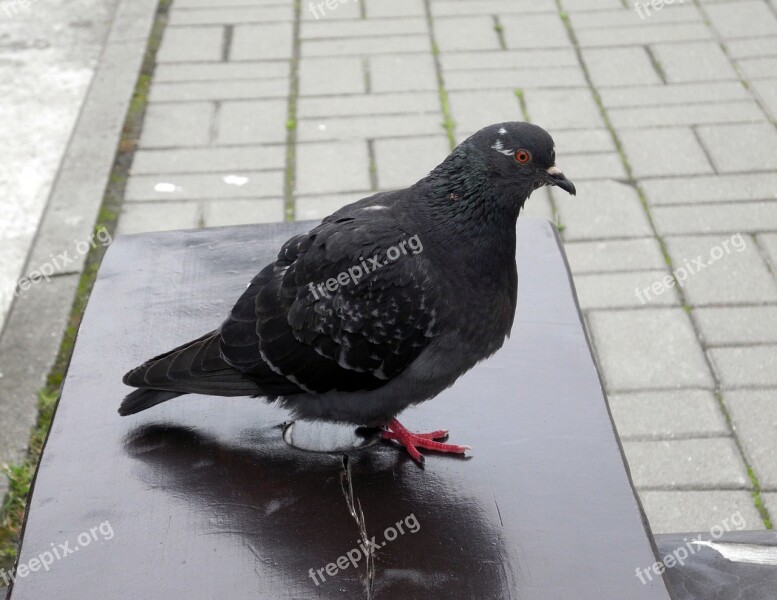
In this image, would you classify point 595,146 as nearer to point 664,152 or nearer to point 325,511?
point 664,152

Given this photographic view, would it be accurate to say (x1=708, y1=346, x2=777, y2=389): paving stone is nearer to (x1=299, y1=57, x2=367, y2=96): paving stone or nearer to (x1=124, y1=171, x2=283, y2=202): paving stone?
(x1=124, y1=171, x2=283, y2=202): paving stone

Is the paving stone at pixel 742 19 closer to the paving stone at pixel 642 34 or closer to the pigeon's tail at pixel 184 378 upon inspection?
the paving stone at pixel 642 34

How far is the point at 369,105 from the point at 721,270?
206 cm

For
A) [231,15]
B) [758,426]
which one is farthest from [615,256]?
[231,15]

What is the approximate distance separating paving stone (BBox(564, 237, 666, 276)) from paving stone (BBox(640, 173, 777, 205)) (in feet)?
1.13

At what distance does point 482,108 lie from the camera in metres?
4.91

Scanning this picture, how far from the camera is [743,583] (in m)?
2.18

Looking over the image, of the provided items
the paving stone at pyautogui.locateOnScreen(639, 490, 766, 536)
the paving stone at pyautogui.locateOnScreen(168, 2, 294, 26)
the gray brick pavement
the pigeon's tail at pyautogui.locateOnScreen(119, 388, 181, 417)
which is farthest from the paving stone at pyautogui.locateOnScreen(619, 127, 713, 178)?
the pigeon's tail at pyautogui.locateOnScreen(119, 388, 181, 417)

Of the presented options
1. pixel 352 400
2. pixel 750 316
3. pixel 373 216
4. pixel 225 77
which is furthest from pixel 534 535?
pixel 225 77

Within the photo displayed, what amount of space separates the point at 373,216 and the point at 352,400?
0.45m

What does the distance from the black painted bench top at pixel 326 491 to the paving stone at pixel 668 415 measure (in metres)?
0.96

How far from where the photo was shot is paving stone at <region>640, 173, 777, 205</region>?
170 inches

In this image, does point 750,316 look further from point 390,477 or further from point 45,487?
point 45,487

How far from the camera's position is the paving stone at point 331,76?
16.8 feet
